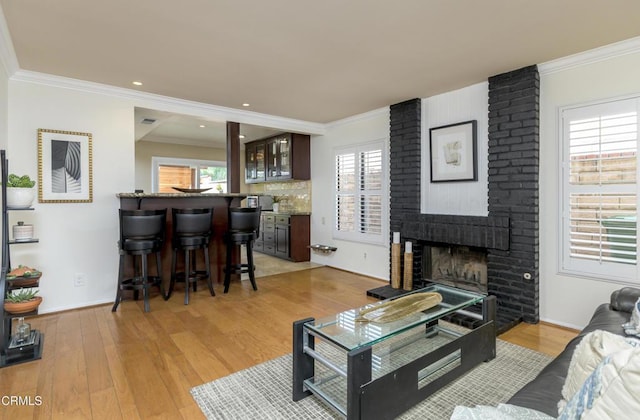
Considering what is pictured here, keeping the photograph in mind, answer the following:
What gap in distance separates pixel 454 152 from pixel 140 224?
3.56 m

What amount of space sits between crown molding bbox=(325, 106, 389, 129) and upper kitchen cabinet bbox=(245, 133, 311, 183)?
27.6 inches

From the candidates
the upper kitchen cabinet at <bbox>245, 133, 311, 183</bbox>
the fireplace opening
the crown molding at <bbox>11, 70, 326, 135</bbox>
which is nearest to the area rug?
the fireplace opening

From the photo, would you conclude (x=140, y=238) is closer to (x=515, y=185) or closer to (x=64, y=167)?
(x=64, y=167)

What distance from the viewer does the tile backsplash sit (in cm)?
642

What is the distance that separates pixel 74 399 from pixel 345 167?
173 inches

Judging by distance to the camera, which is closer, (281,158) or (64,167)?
(64,167)

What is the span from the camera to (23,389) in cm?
210

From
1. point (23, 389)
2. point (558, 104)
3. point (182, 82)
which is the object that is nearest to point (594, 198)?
point (558, 104)

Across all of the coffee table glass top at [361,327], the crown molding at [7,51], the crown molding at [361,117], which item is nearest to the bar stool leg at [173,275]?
the crown molding at [7,51]

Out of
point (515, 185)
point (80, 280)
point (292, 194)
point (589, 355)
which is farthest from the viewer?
point (292, 194)

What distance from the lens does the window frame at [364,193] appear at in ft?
15.8

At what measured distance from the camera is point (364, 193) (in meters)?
5.15

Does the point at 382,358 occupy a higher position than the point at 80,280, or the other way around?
the point at 80,280

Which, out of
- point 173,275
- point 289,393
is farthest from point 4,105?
point 289,393
